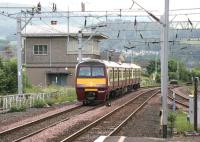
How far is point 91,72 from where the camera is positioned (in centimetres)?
3444

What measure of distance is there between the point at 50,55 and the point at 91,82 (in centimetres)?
3132

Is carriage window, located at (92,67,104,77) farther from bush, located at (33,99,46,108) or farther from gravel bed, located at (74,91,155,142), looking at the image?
gravel bed, located at (74,91,155,142)

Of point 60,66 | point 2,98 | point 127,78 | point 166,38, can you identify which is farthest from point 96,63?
point 60,66

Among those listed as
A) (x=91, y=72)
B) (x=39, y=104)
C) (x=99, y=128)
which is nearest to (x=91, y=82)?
(x=91, y=72)

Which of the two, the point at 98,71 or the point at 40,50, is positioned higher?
the point at 40,50

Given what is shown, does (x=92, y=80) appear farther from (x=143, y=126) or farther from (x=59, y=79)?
(x=59, y=79)

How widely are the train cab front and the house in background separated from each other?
2928 centimetres

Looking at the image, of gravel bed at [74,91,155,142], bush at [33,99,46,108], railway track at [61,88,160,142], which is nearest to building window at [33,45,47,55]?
bush at [33,99,46,108]

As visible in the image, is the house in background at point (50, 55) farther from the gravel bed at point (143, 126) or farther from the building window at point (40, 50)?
the gravel bed at point (143, 126)

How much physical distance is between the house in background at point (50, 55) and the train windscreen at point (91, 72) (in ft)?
96.0

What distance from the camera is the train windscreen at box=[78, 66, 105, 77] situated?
34406 mm

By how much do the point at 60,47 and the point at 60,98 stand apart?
84.7 feet

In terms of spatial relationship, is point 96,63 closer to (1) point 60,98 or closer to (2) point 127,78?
(1) point 60,98

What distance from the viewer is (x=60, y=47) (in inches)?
2559
